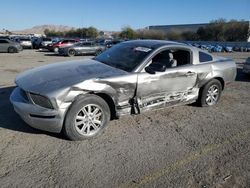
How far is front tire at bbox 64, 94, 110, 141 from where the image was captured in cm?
423

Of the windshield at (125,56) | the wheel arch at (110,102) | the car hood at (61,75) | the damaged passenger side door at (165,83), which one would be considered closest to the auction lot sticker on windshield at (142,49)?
the windshield at (125,56)

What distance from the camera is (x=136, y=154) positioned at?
158 inches

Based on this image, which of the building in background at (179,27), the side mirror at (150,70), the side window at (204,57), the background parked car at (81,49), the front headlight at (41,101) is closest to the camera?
the front headlight at (41,101)

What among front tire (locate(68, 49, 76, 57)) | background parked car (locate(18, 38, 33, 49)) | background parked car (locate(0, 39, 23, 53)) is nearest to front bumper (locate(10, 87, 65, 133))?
front tire (locate(68, 49, 76, 57))

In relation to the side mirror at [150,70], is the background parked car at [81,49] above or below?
below

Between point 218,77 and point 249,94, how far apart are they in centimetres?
224

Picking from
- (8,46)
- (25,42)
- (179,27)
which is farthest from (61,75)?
(179,27)

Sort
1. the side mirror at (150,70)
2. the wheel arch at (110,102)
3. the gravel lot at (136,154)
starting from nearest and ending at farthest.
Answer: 1. the gravel lot at (136,154)
2. the wheel arch at (110,102)
3. the side mirror at (150,70)

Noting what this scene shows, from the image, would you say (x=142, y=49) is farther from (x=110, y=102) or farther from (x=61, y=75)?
(x=61, y=75)

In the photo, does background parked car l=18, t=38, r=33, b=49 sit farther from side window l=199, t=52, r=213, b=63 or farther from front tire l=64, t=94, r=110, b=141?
front tire l=64, t=94, r=110, b=141

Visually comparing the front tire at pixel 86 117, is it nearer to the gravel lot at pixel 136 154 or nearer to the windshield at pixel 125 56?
the gravel lot at pixel 136 154

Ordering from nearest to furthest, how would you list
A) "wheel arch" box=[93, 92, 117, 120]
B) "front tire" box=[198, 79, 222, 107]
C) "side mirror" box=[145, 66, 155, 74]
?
"wheel arch" box=[93, 92, 117, 120] → "side mirror" box=[145, 66, 155, 74] → "front tire" box=[198, 79, 222, 107]

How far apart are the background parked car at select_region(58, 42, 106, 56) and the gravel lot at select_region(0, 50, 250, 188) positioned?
1823cm

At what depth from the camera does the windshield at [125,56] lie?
5101 millimetres
